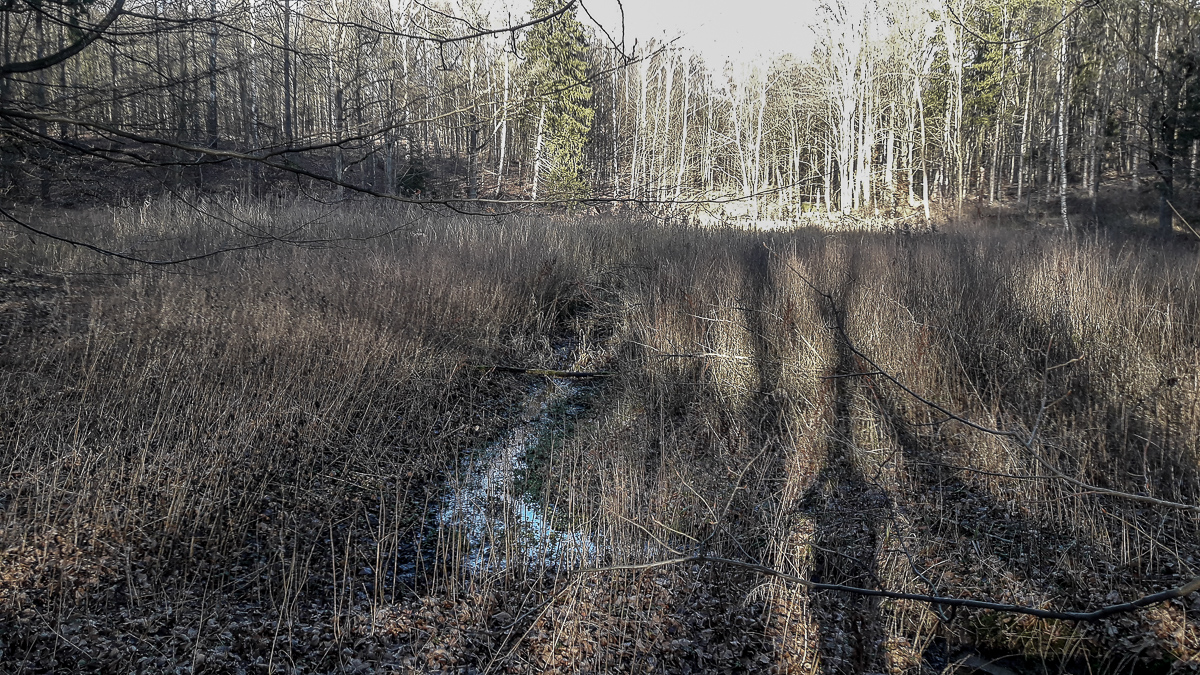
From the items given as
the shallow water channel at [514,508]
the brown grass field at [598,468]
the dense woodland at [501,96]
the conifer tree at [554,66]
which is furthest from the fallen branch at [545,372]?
the conifer tree at [554,66]

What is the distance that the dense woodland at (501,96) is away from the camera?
Answer: 2320 millimetres

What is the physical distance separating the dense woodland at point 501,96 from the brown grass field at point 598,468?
593 millimetres

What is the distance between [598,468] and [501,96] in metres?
2.42

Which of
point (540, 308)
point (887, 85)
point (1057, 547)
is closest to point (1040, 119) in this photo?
point (887, 85)

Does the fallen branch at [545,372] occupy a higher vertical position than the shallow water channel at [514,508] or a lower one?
higher

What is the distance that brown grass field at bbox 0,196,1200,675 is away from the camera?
275cm

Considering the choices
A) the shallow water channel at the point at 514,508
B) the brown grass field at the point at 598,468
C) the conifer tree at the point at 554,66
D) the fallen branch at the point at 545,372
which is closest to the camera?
the conifer tree at the point at 554,66

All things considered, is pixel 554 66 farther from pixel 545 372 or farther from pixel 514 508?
pixel 545 372

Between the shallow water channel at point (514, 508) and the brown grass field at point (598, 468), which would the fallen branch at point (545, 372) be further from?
the shallow water channel at point (514, 508)

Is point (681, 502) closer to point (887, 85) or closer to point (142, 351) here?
point (142, 351)

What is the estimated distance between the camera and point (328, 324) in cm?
558

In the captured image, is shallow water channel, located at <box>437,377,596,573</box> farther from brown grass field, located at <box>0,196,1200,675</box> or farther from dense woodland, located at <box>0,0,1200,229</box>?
dense woodland, located at <box>0,0,1200,229</box>

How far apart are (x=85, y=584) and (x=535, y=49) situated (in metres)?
2.88

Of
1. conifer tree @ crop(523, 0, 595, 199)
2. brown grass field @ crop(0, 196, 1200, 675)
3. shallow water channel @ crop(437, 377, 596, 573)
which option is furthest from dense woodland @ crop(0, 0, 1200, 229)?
shallow water channel @ crop(437, 377, 596, 573)
